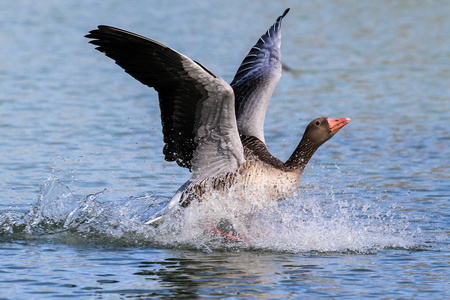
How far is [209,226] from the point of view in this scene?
10.2 m

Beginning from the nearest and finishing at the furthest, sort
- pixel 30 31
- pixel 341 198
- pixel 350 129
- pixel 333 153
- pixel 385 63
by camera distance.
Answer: pixel 341 198
pixel 333 153
pixel 350 129
pixel 385 63
pixel 30 31

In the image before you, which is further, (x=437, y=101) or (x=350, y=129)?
(x=437, y=101)

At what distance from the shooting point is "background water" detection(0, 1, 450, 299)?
8445 millimetres

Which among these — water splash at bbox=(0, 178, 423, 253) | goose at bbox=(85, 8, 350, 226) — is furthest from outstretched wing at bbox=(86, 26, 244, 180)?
water splash at bbox=(0, 178, 423, 253)

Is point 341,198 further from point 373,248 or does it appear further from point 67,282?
point 67,282

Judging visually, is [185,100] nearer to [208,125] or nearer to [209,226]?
[208,125]

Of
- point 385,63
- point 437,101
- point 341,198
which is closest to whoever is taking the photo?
point 341,198

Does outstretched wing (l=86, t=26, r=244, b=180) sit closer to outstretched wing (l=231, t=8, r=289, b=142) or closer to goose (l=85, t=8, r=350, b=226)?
goose (l=85, t=8, r=350, b=226)

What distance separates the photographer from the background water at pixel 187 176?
8445 millimetres

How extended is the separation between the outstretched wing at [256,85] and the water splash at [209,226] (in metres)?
1.11

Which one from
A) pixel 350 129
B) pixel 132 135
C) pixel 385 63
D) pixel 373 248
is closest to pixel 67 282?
pixel 373 248

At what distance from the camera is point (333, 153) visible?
14.9 m

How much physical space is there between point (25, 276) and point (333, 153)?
7682mm

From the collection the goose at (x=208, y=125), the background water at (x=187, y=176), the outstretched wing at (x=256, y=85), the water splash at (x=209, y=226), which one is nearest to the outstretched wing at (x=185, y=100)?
the goose at (x=208, y=125)
